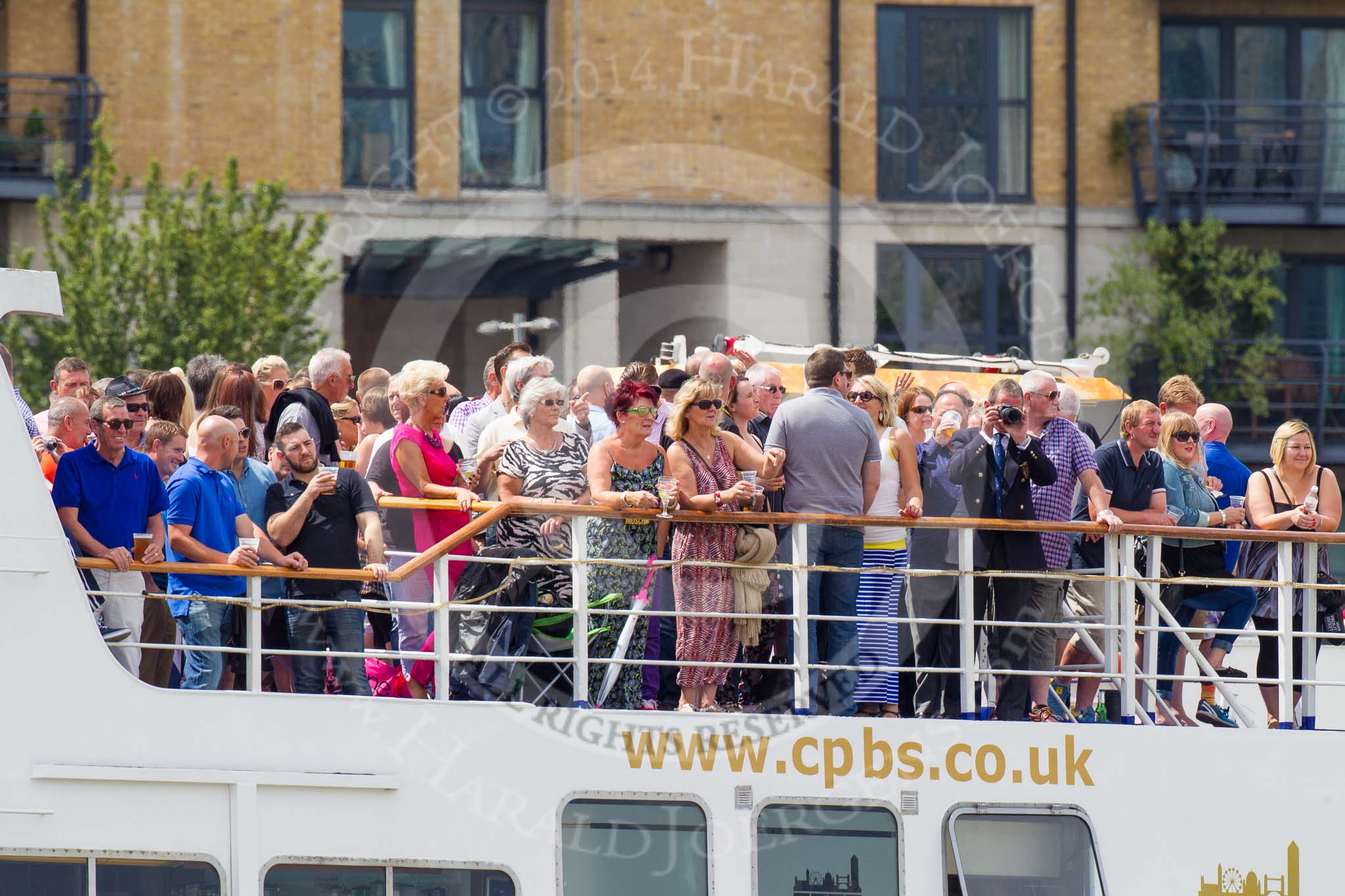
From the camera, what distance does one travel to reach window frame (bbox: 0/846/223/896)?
23.3 feet

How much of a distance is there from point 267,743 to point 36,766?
877 millimetres

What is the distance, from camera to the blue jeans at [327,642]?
25.1ft

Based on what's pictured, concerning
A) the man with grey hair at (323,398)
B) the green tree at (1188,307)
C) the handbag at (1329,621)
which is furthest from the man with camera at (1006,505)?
the green tree at (1188,307)

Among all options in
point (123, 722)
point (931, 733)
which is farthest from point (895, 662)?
point (123, 722)

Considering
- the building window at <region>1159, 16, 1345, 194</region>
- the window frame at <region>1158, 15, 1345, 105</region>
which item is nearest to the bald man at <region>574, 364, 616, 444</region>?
the building window at <region>1159, 16, 1345, 194</region>

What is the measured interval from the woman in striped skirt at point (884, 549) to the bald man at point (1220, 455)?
2.07 m

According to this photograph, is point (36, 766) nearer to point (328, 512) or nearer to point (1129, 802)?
point (328, 512)

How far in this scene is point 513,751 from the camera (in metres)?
7.44

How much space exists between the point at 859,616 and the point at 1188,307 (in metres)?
16.8

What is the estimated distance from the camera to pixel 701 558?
7.89 metres

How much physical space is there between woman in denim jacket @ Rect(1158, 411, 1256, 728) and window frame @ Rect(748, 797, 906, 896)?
197 cm

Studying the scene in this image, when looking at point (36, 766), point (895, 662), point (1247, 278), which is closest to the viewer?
point (36, 766)

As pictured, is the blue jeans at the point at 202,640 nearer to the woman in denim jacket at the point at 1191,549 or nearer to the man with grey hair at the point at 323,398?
the man with grey hair at the point at 323,398

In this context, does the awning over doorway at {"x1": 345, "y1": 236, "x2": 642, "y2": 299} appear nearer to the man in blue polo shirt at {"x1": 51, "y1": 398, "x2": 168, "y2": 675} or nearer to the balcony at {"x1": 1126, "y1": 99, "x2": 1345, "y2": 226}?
the balcony at {"x1": 1126, "y1": 99, "x2": 1345, "y2": 226}
